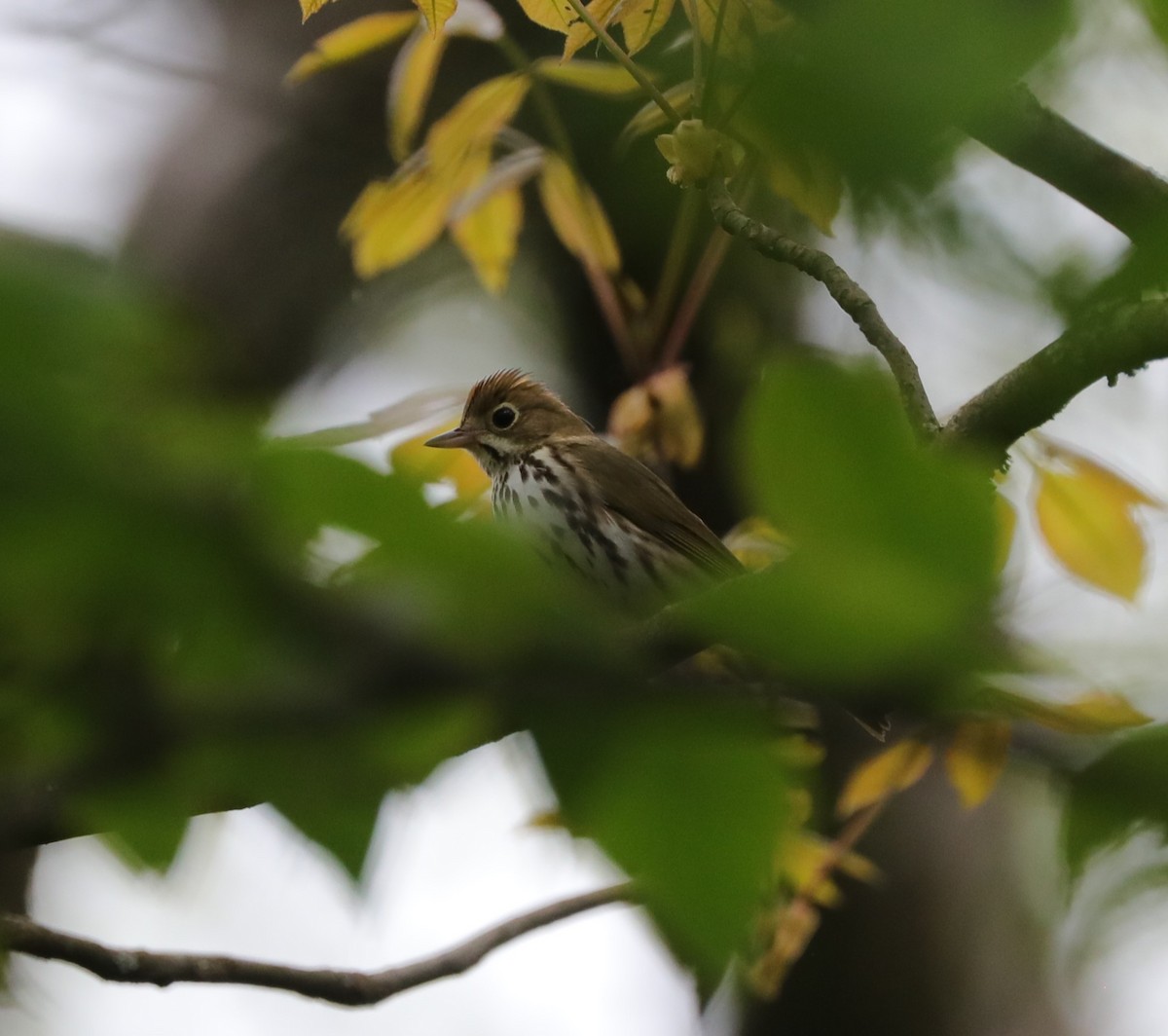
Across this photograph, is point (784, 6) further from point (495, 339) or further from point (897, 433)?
point (495, 339)

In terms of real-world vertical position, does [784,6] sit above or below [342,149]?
above

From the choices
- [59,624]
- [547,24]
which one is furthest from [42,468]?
[547,24]

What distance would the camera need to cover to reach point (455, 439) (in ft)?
10.8

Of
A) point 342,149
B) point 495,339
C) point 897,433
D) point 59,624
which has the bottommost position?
point 495,339

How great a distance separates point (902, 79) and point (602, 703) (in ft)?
0.57

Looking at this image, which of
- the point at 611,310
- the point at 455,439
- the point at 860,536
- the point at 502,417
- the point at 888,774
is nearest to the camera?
the point at 860,536

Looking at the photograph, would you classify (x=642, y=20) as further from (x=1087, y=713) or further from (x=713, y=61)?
(x=1087, y=713)

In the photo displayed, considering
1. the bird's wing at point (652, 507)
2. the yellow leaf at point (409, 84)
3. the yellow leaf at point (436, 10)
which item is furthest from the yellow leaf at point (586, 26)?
the bird's wing at point (652, 507)

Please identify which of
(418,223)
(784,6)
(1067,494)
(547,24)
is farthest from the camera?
(418,223)

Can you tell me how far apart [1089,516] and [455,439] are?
1.71 meters

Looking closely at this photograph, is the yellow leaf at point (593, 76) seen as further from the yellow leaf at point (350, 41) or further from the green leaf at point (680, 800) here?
the green leaf at point (680, 800)

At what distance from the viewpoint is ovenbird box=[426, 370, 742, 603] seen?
3043mm

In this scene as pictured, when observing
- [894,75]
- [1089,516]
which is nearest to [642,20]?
[1089,516]

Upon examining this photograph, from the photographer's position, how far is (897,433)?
32cm
